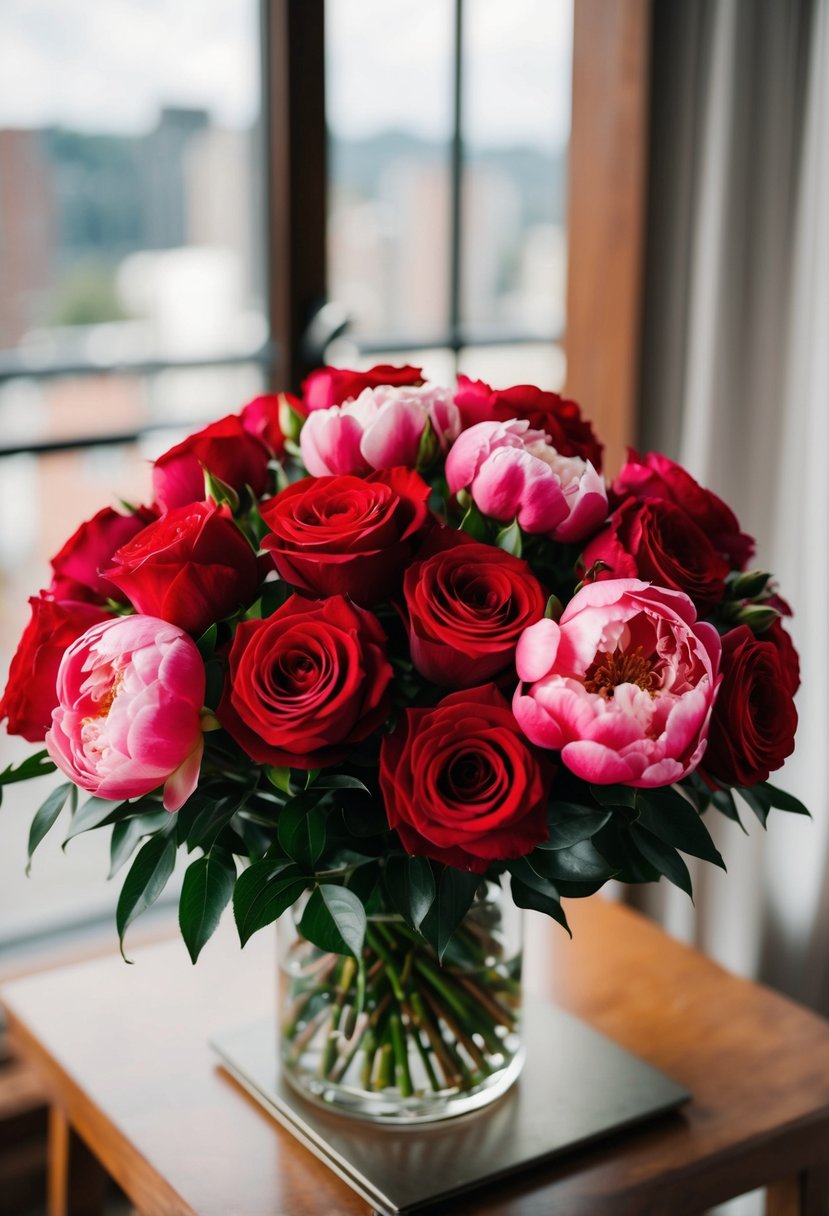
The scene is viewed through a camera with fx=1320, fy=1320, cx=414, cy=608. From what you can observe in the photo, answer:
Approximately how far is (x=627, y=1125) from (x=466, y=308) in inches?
46.1

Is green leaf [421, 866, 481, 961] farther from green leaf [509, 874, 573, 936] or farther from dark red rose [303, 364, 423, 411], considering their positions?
dark red rose [303, 364, 423, 411]

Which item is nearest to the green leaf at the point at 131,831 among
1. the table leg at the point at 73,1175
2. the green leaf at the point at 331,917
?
the green leaf at the point at 331,917

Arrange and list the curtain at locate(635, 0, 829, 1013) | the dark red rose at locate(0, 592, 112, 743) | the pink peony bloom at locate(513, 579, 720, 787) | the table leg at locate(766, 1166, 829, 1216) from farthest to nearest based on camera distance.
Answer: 1. the curtain at locate(635, 0, 829, 1013)
2. the table leg at locate(766, 1166, 829, 1216)
3. the dark red rose at locate(0, 592, 112, 743)
4. the pink peony bloom at locate(513, 579, 720, 787)

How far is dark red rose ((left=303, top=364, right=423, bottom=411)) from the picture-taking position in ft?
2.93

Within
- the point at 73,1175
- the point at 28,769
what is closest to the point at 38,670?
the point at 28,769

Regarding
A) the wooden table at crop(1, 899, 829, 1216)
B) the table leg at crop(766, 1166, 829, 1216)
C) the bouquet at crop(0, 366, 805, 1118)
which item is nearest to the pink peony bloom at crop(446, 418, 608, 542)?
the bouquet at crop(0, 366, 805, 1118)

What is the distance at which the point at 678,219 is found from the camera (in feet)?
5.03

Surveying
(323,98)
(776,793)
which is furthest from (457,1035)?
(323,98)

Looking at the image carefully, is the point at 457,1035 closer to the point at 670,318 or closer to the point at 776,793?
the point at 776,793

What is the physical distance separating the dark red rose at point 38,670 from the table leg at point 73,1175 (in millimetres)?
581

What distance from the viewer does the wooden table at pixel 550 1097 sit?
3.04 feet

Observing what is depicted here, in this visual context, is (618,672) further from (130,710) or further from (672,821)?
(130,710)

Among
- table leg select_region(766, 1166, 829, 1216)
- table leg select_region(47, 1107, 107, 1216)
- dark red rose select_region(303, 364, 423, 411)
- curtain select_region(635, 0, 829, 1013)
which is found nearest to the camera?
dark red rose select_region(303, 364, 423, 411)

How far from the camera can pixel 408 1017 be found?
3.00 ft
